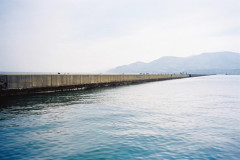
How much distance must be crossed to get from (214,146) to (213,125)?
421cm

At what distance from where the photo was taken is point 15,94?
984 inches

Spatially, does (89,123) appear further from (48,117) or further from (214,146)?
(214,146)

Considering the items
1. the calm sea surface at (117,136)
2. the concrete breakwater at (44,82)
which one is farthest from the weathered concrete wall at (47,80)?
the calm sea surface at (117,136)

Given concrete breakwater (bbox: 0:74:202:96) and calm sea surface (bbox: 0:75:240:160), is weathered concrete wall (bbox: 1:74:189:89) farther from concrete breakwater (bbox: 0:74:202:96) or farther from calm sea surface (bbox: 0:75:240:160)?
calm sea surface (bbox: 0:75:240:160)

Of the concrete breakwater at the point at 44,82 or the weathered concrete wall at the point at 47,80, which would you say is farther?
the weathered concrete wall at the point at 47,80

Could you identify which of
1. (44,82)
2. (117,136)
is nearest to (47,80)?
(44,82)

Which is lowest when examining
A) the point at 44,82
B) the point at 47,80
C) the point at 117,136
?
the point at 117,136

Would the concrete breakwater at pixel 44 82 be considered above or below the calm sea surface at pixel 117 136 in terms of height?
above

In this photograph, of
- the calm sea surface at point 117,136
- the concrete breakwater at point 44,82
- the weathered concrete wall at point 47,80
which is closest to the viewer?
the calm sea surface at point 117,136

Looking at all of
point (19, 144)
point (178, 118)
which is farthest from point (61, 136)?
point (178, 118)

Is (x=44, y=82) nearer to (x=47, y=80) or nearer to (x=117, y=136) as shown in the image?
(x=47, y=80)

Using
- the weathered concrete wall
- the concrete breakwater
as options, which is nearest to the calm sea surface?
the concrete breakwater

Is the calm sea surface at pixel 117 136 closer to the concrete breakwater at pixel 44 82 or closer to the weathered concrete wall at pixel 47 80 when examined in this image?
the concrete breakwater at pixel 44 82

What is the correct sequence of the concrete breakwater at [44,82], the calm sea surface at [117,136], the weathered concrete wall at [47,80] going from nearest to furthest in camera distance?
1. the calm sea surface at [117,136]
2. the concrete breakwater at [44,82]
3. the weathered concrete wall at [47,80]
